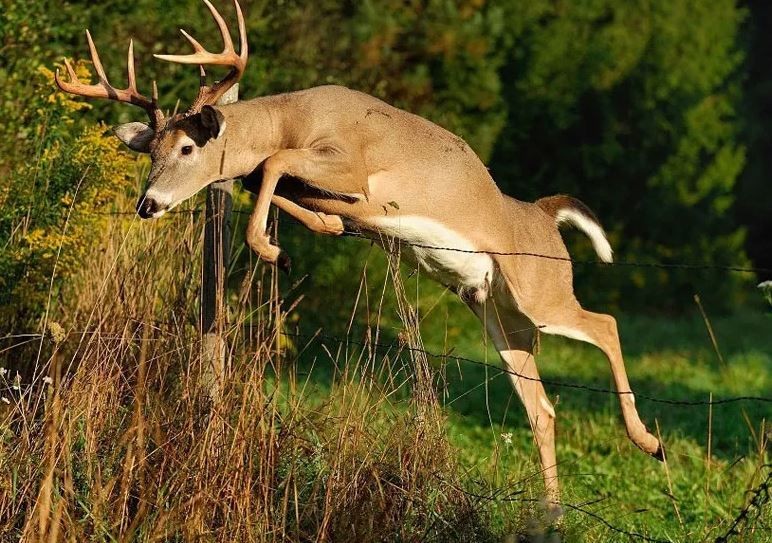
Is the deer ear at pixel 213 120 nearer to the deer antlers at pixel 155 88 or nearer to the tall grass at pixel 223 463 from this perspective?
the deer antlers at pixel 155 88

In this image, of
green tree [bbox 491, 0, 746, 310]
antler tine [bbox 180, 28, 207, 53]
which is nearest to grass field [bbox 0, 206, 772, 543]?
antler tine [bbox 180, 28, 207, 53]

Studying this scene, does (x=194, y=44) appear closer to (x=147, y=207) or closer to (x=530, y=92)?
(x=147, y=207)

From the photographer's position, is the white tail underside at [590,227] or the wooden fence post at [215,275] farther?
the white tail underside at [590,227]

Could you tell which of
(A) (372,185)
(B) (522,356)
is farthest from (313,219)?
(B) (522,356)

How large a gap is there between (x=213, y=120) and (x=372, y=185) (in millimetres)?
777

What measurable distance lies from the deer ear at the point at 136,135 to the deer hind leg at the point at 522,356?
1725 mm

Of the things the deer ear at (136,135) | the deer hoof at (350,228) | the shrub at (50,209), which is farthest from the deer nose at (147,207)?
the shrub at (50,209)

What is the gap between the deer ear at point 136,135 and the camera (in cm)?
621

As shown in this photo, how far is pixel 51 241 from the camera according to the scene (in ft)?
22.5

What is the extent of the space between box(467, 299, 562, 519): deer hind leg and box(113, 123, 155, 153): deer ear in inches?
67.9

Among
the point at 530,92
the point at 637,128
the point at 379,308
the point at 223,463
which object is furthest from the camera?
the point at 637,128

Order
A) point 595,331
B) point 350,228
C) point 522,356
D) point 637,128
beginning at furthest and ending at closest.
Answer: point 637,128, point 522,356, point 595,331, point 350,228

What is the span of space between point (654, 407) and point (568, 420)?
962 millimetres

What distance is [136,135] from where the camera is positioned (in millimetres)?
6293
